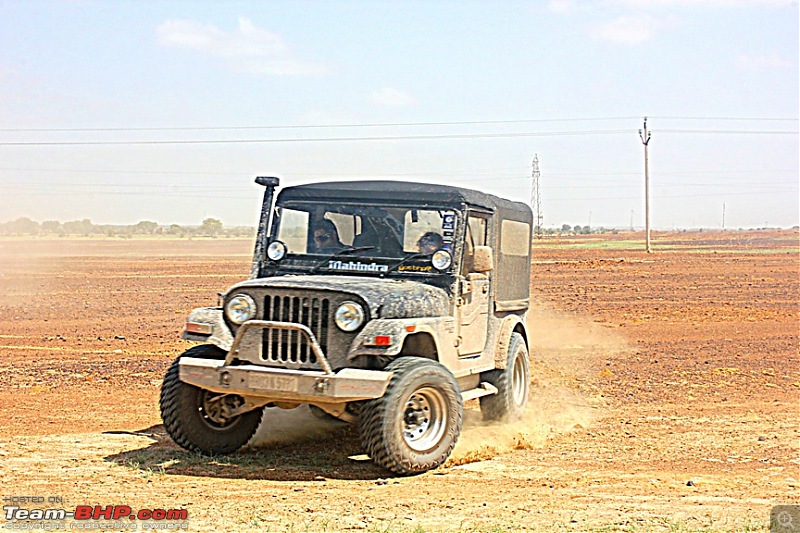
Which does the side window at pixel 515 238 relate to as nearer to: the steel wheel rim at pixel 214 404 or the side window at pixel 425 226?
the side window at pixel 425 226

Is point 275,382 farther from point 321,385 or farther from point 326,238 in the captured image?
point 326,238

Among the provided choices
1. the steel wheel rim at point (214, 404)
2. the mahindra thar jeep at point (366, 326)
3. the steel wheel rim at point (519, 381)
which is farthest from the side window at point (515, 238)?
the steel wheel rim at point (214, 404)

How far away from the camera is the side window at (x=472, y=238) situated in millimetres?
9570

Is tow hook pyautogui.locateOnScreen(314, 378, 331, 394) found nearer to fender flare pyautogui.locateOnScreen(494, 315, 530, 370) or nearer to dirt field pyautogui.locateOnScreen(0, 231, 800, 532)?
dirt field pyautogui.locateOnScreen(0, 231, 800, 532)

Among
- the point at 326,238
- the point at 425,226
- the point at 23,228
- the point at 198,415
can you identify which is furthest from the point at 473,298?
the point at 23,228

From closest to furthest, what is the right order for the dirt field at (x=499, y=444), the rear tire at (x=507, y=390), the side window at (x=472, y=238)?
the dirt field at (x=499, y=444) < the side window at (x=472, y=238) < the rear tire at (x=507, y=390)

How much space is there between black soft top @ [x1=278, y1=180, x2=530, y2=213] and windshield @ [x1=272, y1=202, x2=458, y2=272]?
0.31 feet

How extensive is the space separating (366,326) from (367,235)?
5.47 ft

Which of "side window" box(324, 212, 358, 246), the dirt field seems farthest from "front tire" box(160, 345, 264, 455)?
"side window" box(324, 212, 358, 246)

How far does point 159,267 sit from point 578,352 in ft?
96.8

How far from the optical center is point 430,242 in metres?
9.44

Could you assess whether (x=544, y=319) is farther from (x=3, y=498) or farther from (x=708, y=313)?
(x=3, y=498)

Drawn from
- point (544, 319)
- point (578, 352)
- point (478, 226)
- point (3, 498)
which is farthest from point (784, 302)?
point (3, 498)

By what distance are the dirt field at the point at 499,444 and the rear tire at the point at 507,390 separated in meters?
0.29
